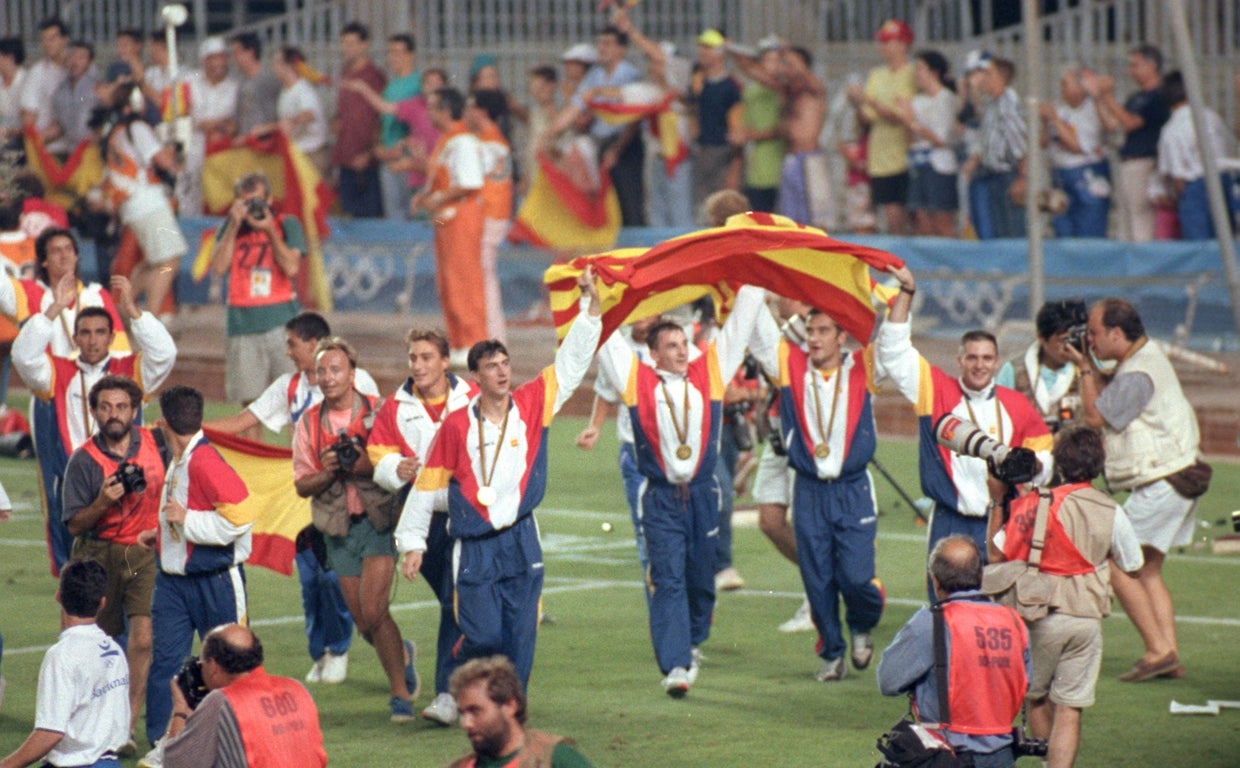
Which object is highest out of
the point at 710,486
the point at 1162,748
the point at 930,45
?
the point at 930,45

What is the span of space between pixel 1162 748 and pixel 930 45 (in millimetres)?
16584

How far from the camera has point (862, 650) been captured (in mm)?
12125

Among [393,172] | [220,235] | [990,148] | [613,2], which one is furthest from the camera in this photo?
[393,172]

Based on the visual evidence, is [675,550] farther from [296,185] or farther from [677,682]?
[296,185]

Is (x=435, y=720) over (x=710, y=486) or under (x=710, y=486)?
under

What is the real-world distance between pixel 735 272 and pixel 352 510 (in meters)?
2.48

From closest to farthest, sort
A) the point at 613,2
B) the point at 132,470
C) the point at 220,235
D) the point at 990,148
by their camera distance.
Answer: the point at 132,470, the point at 220,235, the point at 990,148, the point at 613,2

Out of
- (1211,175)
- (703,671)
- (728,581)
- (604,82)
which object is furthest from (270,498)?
(604,82)

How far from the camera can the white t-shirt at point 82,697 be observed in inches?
337

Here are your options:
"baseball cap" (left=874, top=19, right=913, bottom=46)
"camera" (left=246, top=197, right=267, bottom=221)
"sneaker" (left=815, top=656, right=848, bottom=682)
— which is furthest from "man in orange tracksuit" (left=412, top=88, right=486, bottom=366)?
"sneaker" (left=815, top=656, right=848, bottom=682)

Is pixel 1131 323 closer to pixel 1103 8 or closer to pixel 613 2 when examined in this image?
pixel 613 2

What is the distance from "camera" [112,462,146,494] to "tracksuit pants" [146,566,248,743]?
428mm

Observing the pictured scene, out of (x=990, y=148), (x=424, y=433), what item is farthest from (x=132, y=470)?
(x=990, y=148)

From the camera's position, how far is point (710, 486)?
11.9 m
